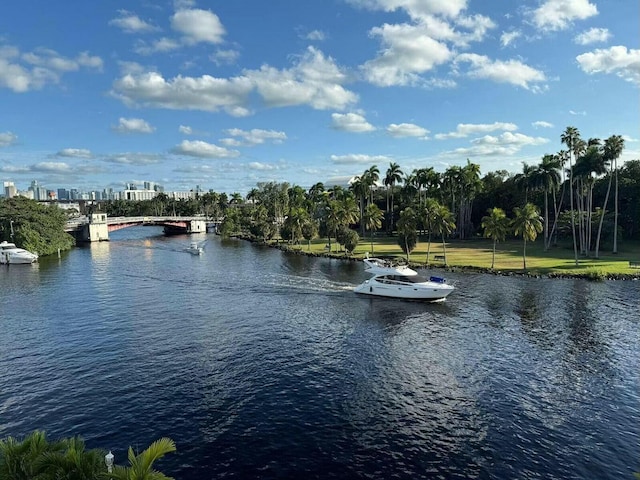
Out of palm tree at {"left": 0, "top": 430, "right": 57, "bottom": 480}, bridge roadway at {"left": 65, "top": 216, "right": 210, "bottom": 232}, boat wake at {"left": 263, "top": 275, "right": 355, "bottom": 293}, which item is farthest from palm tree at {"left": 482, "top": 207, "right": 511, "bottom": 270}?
bridge roadway at {"left": 65, "top": 216, "right": 210, "bottom": 232}

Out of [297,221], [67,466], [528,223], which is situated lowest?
[67,466]

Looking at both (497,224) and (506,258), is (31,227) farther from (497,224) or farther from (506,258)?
(506,258)

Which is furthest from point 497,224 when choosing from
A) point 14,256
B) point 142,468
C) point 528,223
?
point 14,256

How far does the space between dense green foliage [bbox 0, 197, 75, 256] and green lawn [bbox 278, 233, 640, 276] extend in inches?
2583

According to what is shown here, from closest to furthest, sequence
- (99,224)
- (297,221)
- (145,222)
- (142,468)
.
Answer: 1. (142,468)
2. (297,221)
3. (99,224)
4. (145,222)

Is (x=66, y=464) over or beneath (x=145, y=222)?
beneath

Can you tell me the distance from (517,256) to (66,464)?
9054cm

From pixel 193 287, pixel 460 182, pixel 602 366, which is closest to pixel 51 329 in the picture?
pixel 193 287

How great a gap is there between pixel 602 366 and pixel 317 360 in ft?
77.7

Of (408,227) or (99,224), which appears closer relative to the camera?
(408,227)

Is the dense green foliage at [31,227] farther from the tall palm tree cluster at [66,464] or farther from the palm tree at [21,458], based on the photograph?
the tall palm tree cluster at [66,464]

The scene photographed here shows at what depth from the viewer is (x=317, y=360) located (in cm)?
3653

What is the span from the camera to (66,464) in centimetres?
1210

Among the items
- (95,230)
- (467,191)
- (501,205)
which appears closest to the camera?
(467,191)
